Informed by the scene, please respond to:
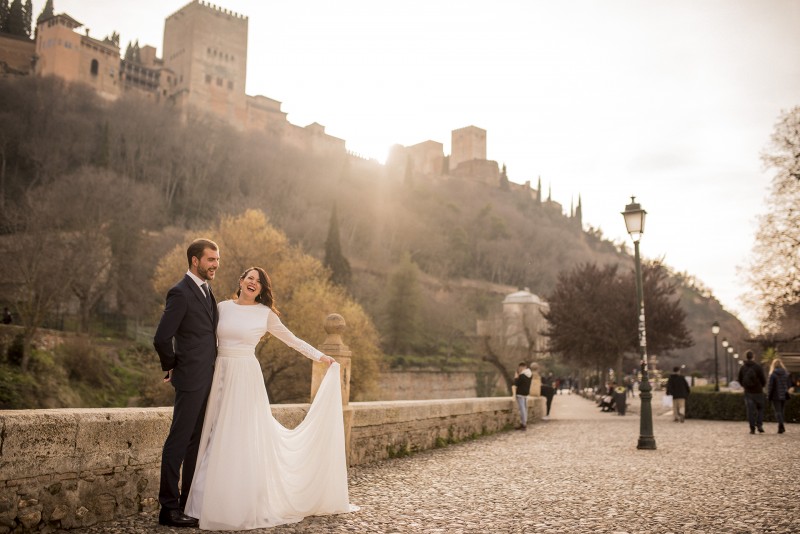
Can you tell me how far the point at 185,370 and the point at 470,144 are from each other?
447ft

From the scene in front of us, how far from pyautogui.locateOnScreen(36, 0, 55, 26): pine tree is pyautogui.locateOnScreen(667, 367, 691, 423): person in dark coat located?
78609mm

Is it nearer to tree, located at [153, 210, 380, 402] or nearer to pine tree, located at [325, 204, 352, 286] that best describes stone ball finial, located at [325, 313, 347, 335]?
tree, located at [153, 210, 380, 402]

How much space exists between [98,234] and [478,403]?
103 ft

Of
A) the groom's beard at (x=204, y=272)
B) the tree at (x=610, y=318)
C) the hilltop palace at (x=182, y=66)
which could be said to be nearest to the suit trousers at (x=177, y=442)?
the groom's beard at (x=204, y=272)

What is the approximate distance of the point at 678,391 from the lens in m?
19.7

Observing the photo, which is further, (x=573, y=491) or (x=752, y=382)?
(x=752, y=382)

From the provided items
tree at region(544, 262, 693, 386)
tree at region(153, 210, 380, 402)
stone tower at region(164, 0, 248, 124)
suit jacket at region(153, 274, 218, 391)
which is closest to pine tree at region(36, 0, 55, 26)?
stone tower at region(164, 0, 248, 124)

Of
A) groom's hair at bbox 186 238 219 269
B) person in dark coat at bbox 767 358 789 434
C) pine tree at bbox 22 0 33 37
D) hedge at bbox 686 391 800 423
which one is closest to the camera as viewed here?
groom's hair at bbox 186 238 219 269

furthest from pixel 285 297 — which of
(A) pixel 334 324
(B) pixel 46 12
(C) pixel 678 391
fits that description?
(B) pixel 46 12

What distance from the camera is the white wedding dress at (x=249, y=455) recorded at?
4.79m

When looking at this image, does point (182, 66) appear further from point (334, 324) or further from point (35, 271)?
point (334, 324)

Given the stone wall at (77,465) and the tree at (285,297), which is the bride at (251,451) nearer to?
the stone wall at (77,465)

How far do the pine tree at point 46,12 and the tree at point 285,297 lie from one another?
5501 centimetres

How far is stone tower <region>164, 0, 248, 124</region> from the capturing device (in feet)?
284
